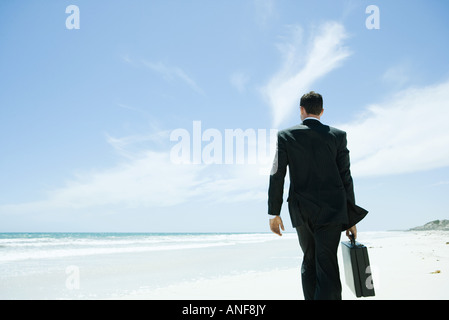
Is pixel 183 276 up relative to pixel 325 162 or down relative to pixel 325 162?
down

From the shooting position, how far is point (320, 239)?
2.52 metres

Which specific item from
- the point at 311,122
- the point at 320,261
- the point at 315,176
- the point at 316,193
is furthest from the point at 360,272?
the point at 311,122

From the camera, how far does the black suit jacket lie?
100 inches

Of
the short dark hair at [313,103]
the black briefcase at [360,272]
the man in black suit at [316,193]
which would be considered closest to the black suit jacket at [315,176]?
the man in black suit at [316,193]

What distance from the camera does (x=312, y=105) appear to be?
286 cm

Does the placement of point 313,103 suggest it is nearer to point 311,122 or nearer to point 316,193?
point 311,122

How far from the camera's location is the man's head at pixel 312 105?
2.86 metres

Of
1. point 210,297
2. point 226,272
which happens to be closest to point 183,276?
point 226,272

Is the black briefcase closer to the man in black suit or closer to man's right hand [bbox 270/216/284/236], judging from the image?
the man in black suit

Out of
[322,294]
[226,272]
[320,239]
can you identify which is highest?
[320,239]

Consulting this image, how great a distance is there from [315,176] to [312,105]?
2.12 feet
